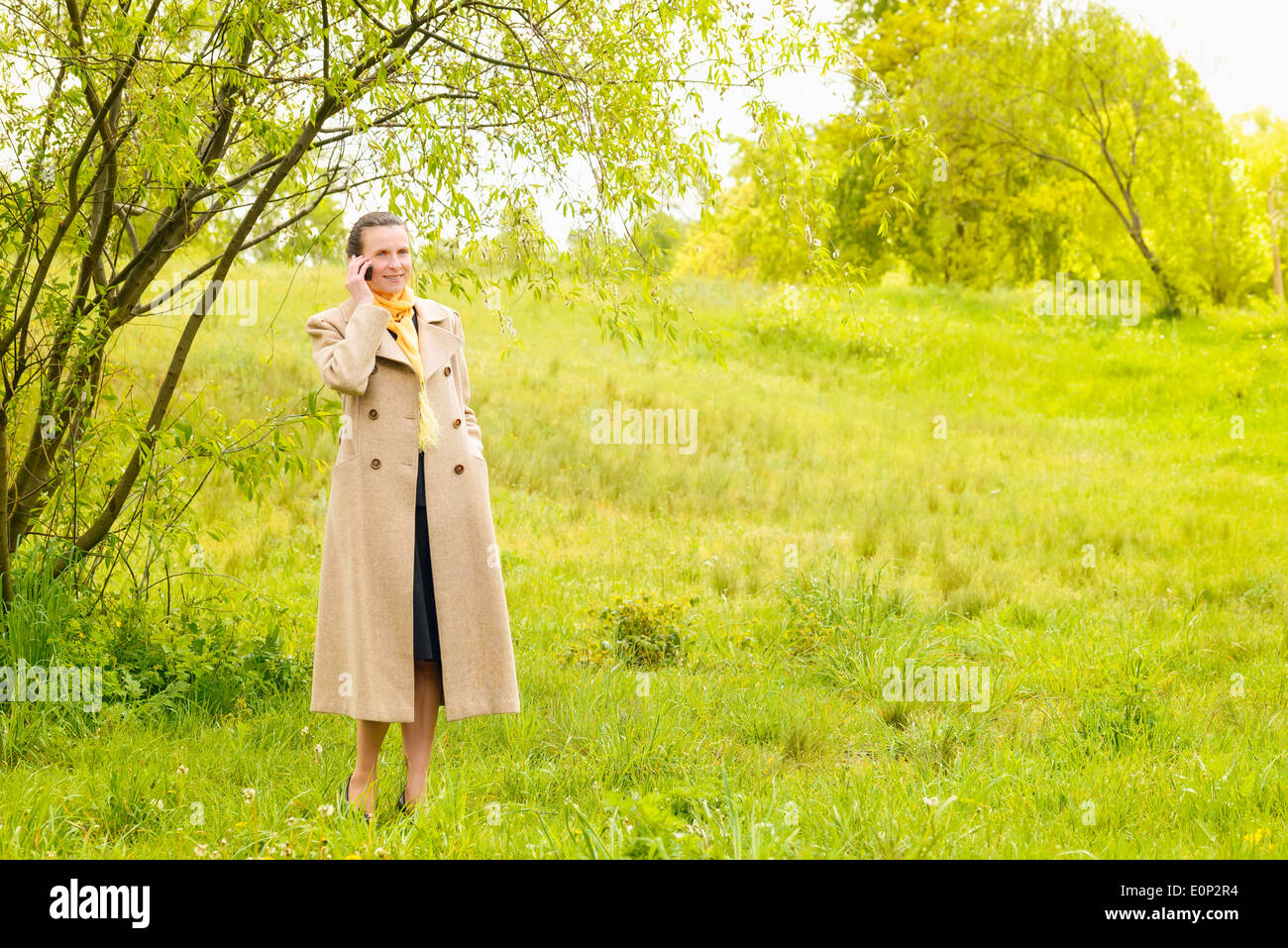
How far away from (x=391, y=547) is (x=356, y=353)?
705 millimetres

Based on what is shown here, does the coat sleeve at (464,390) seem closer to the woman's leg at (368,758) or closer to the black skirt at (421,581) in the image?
the black skirt at (421,581)

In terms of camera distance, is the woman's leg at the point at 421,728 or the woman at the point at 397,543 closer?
the woman at the point at 397,543

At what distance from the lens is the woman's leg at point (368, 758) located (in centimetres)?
365

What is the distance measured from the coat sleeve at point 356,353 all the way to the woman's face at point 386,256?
16 cm

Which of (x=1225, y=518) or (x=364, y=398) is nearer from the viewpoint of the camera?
(x=364, y=398)

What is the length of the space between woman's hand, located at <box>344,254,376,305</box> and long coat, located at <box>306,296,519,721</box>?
54 millimetres

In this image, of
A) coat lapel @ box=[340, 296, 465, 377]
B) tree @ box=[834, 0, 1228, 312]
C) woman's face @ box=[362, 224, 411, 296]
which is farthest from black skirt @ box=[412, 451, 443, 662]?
tree @ box=[834, 0, 1228, 312]

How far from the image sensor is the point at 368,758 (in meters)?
3.68

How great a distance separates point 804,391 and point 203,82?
12.6 meters

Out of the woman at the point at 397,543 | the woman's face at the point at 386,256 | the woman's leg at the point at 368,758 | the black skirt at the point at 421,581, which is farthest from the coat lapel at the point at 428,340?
the woman's leg at the point at 368,758
